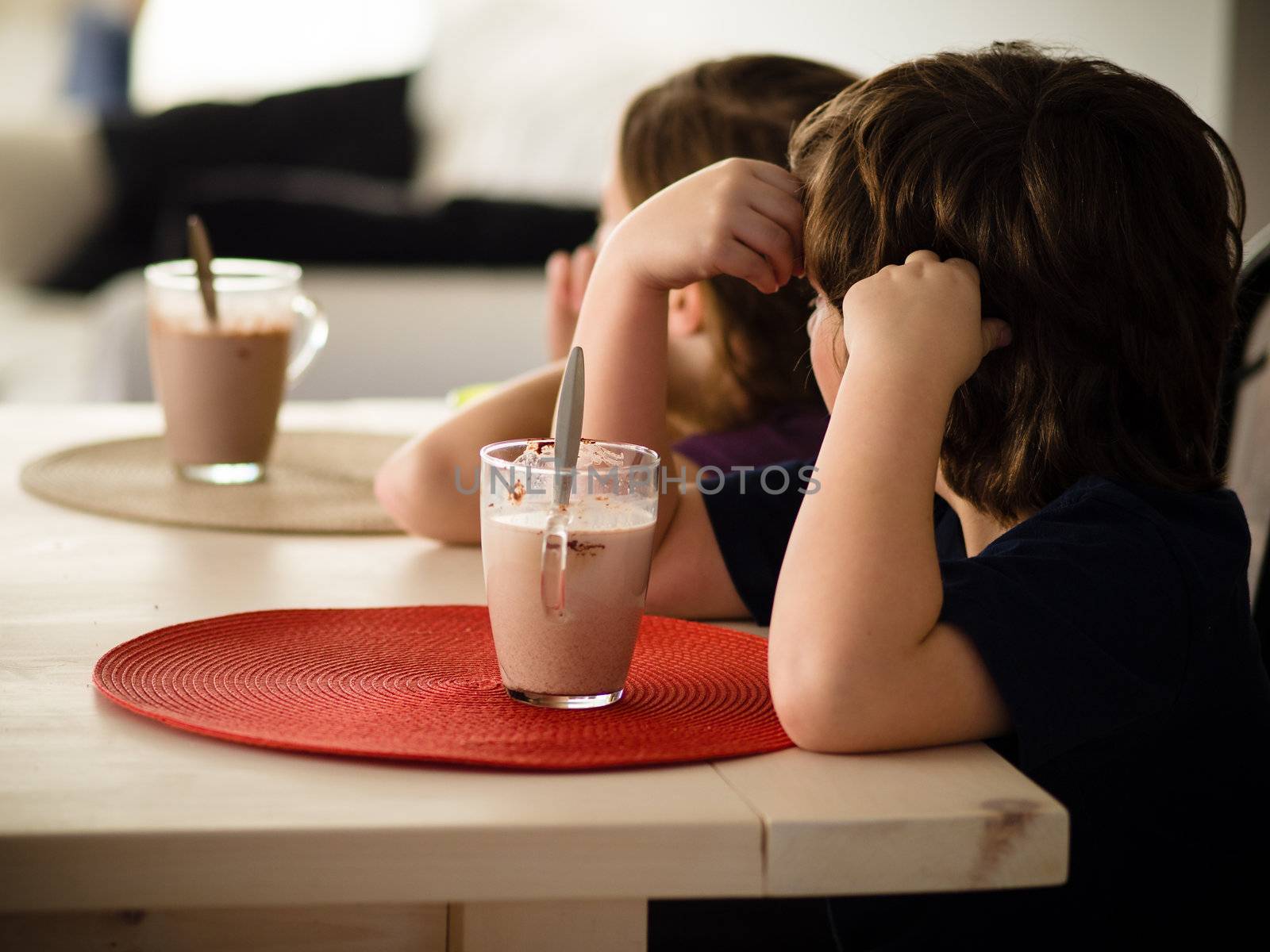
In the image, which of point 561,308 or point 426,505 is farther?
point 561,308

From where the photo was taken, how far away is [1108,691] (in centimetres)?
70

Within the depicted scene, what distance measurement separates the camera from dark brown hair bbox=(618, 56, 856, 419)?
4.42 ft

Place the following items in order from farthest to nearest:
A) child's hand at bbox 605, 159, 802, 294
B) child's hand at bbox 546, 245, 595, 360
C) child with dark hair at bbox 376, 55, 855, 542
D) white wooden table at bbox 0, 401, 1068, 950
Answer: child's hand at bbox 546, 245, 595, 360
child with dark hair at bbox 376, 55, 855, 542
child's hand at bbox 605, 159, 802, 294
white wooden table at bbox 0, 401, 1068, 950

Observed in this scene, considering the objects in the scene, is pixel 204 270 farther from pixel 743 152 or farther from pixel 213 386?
pixel 743 152

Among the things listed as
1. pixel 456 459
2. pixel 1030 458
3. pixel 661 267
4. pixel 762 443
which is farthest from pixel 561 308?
pixel 1030 458

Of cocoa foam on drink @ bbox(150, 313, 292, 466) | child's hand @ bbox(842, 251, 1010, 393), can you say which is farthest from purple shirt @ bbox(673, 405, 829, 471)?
child's hand @ bbox(842, 251, 1010, 393)

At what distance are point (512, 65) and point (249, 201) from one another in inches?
54.5

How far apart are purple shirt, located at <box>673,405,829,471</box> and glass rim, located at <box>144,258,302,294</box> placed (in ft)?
1.21

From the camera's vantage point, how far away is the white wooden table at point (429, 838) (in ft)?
1.71

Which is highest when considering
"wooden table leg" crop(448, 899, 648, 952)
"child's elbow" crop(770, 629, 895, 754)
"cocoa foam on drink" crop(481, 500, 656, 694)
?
"cocoa foam on drink" crop(481, 500, 656, 694)

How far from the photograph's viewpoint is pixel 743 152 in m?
1.36

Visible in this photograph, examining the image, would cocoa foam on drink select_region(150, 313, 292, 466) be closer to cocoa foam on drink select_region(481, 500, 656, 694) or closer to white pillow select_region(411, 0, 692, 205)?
cocoa foam on drink select_region(481, 500, 656, 694)

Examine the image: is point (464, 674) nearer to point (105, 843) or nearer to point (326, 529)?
point (105, 843)

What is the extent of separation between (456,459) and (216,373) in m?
0.26
